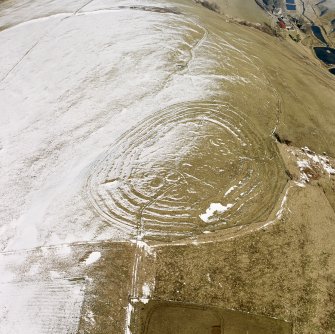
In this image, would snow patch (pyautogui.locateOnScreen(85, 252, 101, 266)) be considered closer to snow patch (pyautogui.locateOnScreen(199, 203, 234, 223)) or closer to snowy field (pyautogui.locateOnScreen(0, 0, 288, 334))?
snowy field (pyautogui.locateOnScreen(0, 0, 288, 334))

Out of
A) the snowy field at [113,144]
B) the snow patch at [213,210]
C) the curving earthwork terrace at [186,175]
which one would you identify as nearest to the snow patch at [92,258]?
the snowy field at [113,144]

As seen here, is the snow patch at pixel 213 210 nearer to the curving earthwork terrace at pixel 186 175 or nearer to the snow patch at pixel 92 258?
the curving earthwork terrace at pixel 186 175

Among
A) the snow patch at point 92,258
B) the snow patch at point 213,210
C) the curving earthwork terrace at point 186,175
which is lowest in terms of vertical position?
the snow patch at point 92,258

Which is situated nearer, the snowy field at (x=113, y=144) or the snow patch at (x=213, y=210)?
the snowy field at (x=113, y=144)

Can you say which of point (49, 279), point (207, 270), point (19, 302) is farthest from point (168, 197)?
point (19, 302)

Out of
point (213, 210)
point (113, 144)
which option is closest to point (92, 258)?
point (213, 210)


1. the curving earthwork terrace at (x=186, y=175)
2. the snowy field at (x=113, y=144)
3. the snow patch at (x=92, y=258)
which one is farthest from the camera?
the curving earthwork terrace at (x=186, y=175)

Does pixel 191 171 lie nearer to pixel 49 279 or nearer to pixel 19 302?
pixel 49 279

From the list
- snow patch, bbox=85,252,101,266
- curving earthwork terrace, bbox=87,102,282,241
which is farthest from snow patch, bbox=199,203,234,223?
snow patch, bbox=85,252,101,266
